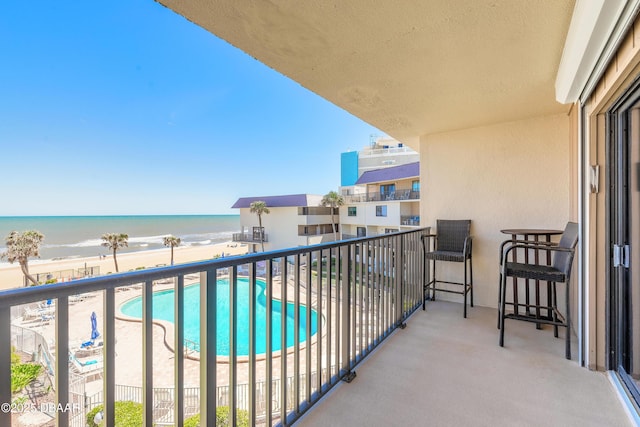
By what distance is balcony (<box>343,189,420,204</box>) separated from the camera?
1533cm

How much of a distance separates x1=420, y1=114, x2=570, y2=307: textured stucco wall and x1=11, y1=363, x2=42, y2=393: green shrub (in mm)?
3841

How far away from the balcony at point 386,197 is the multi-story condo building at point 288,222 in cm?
239

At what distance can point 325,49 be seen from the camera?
5.99 feet

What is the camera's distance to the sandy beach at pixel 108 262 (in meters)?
16.6

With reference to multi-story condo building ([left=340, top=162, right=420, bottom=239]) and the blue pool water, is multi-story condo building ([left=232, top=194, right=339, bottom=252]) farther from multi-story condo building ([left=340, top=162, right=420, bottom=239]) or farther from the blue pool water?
the blue pool water

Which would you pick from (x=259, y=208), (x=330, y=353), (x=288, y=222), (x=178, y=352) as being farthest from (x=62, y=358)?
(x=259, y=208)

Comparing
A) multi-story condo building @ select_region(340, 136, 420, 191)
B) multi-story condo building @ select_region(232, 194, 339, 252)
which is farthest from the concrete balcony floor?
multi-story condo building @ select_region(340, 136, 420, 191)

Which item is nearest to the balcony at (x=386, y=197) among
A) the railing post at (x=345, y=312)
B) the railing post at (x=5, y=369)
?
the railing post at (x=345, y=312)

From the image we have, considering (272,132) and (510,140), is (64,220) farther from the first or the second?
(510,140)

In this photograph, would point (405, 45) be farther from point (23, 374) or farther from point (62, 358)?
point (23, 374)

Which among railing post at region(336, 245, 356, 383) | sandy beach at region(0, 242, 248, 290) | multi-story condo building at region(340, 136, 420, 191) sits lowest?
sandy beach at region(0, 242, 248, 290)

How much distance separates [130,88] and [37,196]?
2007 centimetres

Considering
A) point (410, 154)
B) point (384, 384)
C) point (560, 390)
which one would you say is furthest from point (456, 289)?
point (410, 154)

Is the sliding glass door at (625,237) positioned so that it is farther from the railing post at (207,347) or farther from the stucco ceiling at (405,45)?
the railing post at (207,347)
